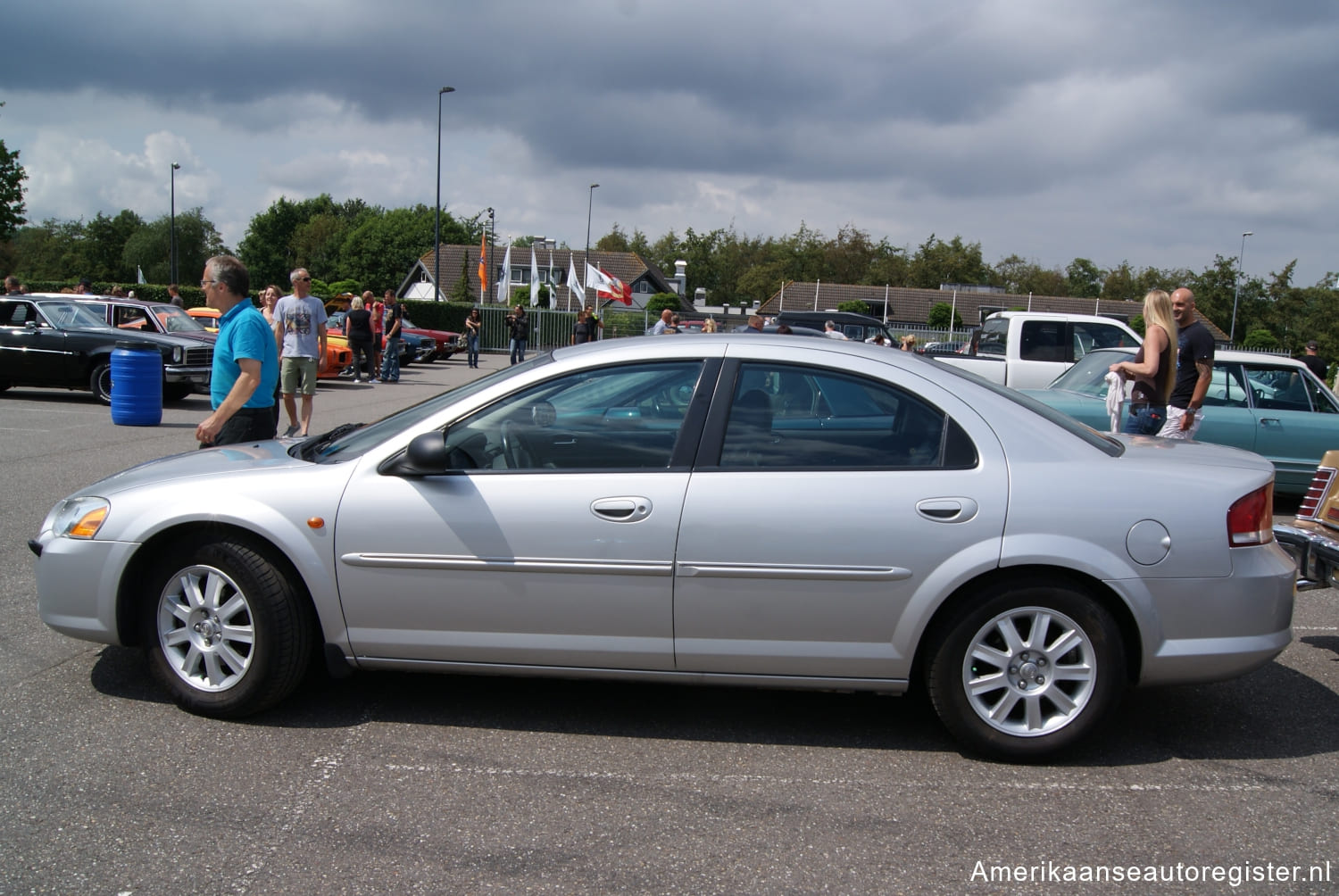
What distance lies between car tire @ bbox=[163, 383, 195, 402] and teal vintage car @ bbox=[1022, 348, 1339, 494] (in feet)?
39.8

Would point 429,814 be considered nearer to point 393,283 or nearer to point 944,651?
point 944,651

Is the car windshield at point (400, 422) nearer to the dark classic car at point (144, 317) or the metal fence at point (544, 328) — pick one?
the dark classic car at point (144, 317)

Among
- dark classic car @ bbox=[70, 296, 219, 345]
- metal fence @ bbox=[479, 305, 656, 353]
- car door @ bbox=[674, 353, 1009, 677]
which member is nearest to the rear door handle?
car door @ bbox=[674, 353, 1009, 677]

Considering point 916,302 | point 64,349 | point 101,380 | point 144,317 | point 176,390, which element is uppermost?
point 916,302

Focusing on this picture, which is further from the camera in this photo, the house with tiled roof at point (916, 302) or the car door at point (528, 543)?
the house with tiled roof at point (916, 302)

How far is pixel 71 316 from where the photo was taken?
48.8ft

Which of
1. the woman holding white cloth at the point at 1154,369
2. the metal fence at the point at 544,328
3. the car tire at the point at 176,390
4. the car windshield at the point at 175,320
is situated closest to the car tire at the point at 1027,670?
the woman holding white cloth at the point at 1154,369

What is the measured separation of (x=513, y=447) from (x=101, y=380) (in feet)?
43.0

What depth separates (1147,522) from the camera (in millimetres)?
3588

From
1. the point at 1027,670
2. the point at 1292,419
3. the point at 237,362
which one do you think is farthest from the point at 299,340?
the point at 1292,419

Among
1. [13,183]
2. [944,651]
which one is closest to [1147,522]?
[944,651]

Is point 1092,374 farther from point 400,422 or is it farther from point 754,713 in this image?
point 400,422

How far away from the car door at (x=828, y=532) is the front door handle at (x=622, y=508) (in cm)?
15

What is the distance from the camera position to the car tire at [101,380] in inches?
571
